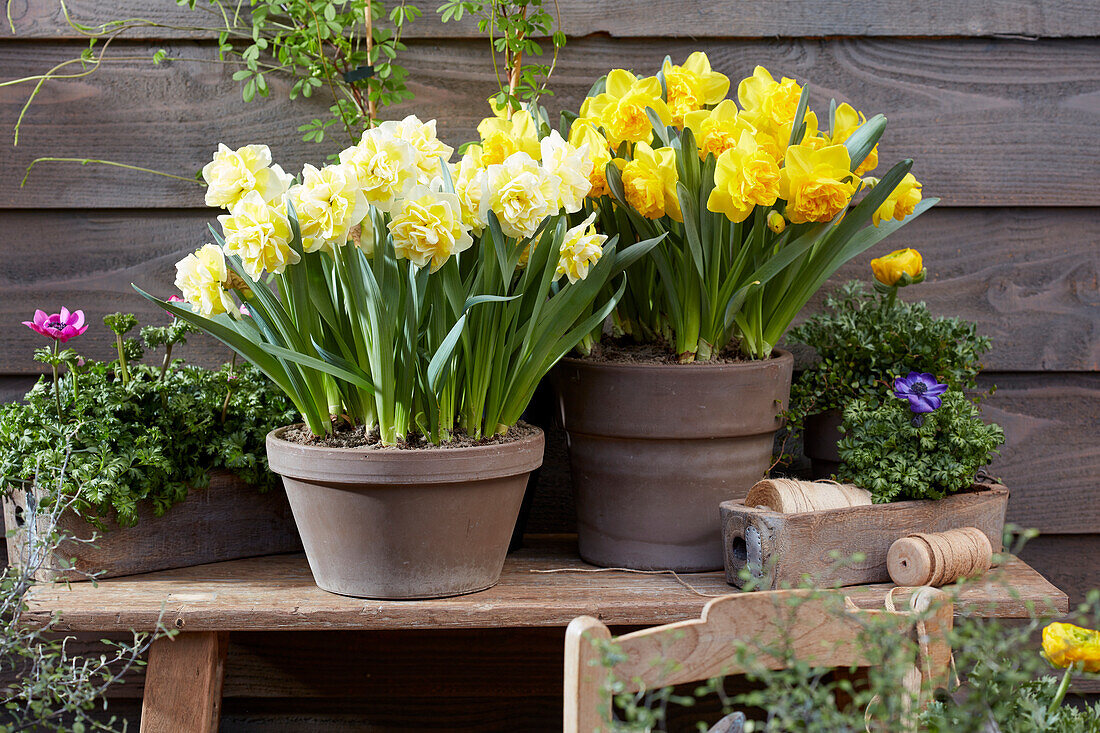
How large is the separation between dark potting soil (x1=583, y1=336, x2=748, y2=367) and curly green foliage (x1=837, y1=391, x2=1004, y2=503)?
5.6 inches

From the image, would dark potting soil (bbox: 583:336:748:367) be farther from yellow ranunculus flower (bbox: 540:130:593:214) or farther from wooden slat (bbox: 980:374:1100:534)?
wooden slat (bbox: 980:374:1100:534)

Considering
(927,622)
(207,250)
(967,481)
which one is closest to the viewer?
(927,622)

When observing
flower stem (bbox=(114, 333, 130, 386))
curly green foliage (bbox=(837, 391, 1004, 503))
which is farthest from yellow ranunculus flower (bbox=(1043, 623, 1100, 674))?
flower stem (bbox=(114, 333, 130, 386))

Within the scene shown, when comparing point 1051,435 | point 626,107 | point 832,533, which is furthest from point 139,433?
point 1051,435

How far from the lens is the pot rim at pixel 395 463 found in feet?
2.54

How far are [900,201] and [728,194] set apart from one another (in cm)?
22

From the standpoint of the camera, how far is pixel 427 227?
→ 2.37ft

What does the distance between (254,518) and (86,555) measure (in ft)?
0.54

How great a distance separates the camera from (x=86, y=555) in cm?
87

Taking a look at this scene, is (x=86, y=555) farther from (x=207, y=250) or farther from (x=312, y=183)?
(x=312, y=183)

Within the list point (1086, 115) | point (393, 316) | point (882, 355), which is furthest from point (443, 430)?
point (1086, 115)

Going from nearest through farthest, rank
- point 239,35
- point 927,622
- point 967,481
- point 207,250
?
point 927,622, point 207,250, point 967,481, point 239,35

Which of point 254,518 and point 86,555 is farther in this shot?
point 254,518

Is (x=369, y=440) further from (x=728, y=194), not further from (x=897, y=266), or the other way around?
(x=897, y=266)
